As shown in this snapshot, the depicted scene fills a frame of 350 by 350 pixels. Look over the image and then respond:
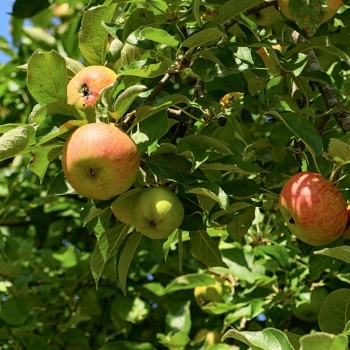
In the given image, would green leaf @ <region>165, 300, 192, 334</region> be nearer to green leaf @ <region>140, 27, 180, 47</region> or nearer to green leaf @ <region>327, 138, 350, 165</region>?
green leaf @ <region>327, 138, 350, 165</region>

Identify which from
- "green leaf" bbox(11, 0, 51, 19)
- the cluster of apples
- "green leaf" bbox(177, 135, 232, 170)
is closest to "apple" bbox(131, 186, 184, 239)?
the cluster of apples

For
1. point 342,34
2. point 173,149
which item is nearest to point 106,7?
point 173,149

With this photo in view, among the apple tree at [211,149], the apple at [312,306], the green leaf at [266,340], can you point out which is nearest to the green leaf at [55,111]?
the apple tree at [211,149]

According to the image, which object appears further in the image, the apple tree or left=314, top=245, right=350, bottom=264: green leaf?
the apple tree

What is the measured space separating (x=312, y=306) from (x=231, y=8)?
127 cm

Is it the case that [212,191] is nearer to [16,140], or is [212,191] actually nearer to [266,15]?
[16,140]

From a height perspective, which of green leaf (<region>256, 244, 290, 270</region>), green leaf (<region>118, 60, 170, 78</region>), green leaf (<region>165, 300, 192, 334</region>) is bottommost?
green leaf (<region>165, 300, 192, 334</region>)

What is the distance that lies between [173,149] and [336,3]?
23.7 inches

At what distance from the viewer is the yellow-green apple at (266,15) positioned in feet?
7.45

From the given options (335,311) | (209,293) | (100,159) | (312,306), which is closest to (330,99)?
(335,311)

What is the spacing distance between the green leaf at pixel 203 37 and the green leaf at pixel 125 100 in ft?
0.55

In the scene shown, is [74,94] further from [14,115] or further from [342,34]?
[14,115]

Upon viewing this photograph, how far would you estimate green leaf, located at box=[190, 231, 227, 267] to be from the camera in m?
2.00

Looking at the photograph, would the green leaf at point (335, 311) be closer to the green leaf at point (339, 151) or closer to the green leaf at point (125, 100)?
the green leaf at point (339, 151)
